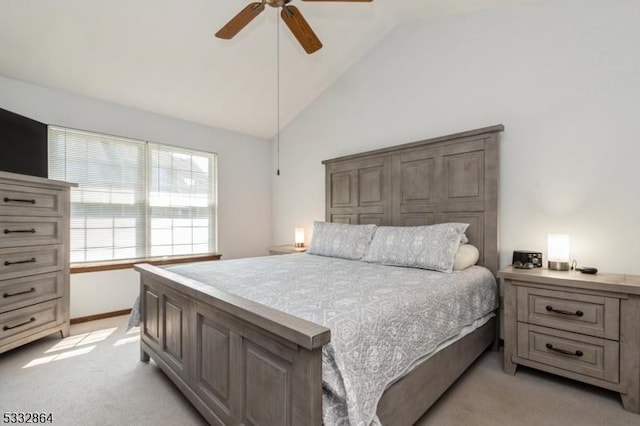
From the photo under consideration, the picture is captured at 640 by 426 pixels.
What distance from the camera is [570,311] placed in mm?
1975

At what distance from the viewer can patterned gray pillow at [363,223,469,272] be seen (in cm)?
238

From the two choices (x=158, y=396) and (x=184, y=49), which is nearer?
(x=158, y=396)

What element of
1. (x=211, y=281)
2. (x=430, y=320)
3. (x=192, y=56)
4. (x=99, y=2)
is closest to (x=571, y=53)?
(x=430, y=320)

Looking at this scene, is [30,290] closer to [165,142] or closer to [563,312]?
[165,142]

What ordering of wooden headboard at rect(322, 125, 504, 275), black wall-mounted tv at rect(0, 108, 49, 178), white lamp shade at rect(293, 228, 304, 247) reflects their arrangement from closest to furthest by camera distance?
1. black wall-mounted tv at rect(0, 108, 49, 178)
2. wooden headboard at rect(322, 125, 504, 275)
3. white lamp shade at rect(293, 228, 304, 247)

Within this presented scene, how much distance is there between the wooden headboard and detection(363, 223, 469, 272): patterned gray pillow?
11.9 inches

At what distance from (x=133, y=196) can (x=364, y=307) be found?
3511mm

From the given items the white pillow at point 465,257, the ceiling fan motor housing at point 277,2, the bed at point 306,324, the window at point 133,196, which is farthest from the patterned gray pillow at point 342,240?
the ceiling fan motor housing at point 277,2

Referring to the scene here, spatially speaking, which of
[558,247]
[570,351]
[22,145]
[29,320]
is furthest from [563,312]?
[22,145]

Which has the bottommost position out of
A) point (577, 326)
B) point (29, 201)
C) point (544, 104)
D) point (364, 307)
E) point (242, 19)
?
point (577, 326)

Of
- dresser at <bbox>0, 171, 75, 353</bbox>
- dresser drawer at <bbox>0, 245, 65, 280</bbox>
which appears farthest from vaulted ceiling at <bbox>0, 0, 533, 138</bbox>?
dresser drawer at <bbox>0, 245, 65, 280</bbox>

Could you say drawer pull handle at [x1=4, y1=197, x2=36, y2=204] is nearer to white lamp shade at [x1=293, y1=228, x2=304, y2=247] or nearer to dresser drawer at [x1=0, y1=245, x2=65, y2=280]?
dresser drawer at [x1=0, y1=245, x2=65, y2=280]

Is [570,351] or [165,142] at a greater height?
[165,142]

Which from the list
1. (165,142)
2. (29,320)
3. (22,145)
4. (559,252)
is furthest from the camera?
(165,142)
